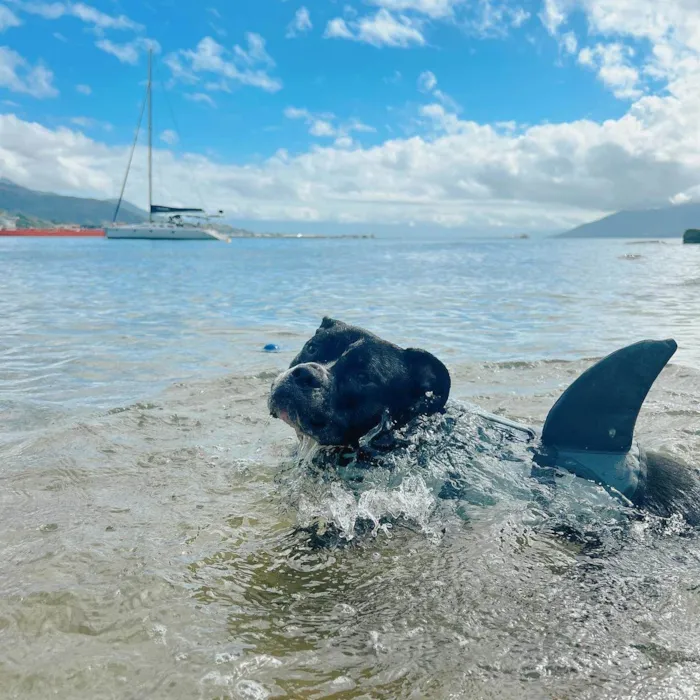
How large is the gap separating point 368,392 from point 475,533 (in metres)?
1.24

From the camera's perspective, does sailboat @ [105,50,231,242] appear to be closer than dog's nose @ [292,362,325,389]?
No

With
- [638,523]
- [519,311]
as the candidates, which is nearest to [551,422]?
[638,523]

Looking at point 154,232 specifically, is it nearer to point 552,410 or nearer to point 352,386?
point 352,386

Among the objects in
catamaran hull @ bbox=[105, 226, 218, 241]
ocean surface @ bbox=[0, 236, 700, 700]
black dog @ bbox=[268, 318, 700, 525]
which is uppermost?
catamaran hull @ bbox=[105, 226, 218, 241]

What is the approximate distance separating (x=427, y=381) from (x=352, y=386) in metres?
0.64

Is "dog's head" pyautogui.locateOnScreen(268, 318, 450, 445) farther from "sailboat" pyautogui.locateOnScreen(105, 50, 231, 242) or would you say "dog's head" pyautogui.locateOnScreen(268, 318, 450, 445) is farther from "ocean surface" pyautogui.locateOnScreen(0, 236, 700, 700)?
"sailboat" pyautogui.locateOnScreen(105, 50, 231, 242)

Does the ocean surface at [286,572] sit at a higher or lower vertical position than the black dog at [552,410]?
lower

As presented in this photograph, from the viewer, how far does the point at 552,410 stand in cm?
456

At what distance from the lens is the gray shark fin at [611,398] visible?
4.10 m

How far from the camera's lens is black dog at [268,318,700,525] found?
13.7ft

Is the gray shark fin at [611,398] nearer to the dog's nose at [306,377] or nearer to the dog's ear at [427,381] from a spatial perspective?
the dog's ear at [427,381]

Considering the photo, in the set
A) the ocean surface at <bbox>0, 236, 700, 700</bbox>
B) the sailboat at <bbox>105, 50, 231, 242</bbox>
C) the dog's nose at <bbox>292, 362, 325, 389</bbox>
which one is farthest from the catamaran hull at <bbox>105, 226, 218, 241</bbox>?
the dog's nose at <bbox>292, 362, 325, 389</bbox>

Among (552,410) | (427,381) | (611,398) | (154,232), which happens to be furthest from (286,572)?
(154,232)

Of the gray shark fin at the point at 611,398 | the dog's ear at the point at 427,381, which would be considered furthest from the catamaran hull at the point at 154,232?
the gray shark fin at the point at 611,398
